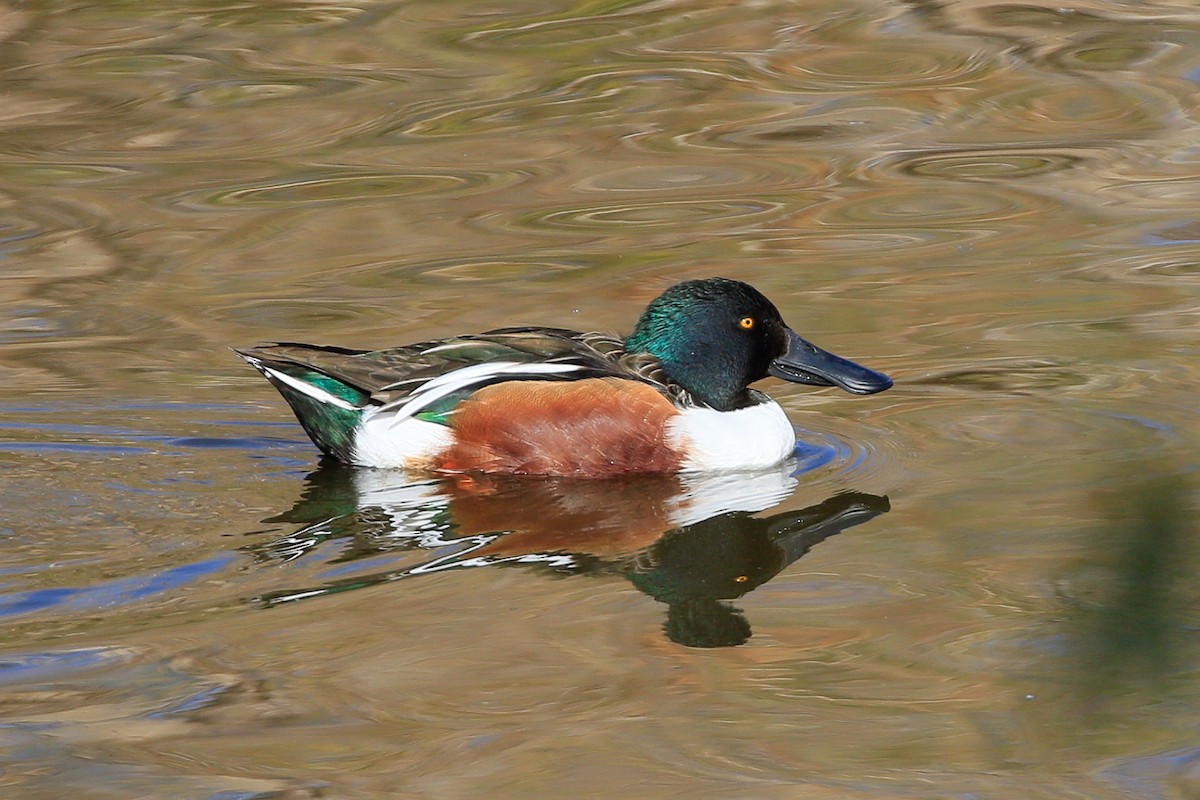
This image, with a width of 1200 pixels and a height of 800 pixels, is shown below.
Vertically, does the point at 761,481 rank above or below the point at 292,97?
below

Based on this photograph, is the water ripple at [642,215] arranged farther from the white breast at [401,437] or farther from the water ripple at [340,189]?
the white breast at [401,437]

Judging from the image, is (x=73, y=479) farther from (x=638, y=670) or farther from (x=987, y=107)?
(x=987, y=107)

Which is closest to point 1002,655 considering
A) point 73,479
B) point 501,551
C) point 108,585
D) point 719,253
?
point 501,551

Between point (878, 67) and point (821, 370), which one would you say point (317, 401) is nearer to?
point (821, 370)

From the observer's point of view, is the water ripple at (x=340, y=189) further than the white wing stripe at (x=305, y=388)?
Yes

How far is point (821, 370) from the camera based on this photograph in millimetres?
7305

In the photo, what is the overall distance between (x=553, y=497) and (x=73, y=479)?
1.71 meters

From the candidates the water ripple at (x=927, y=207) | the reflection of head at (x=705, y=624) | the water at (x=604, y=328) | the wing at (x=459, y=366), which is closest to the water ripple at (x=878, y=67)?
the water at (x=604, y=328)

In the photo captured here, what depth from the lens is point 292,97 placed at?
488 inches

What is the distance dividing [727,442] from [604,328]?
5.81 ft

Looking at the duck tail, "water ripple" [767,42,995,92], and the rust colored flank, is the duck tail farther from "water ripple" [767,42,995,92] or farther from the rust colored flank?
"water ripple" [767,42,995,92]

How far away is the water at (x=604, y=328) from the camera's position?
4496 millimetres

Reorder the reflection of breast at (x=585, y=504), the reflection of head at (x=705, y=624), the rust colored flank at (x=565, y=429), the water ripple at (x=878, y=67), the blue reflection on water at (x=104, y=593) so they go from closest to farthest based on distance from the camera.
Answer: the reflection of head at (x=705, y=624), the blue reflection on water at (x=104, y=593), the reflection of breast at (x=585, y=504), the rust colored flank at (x=565, y=429), the water ripple at (x=878, y=67)

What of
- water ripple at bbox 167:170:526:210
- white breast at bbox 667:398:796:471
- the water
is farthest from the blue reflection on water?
water ripple at bbox 167:170:526:210
